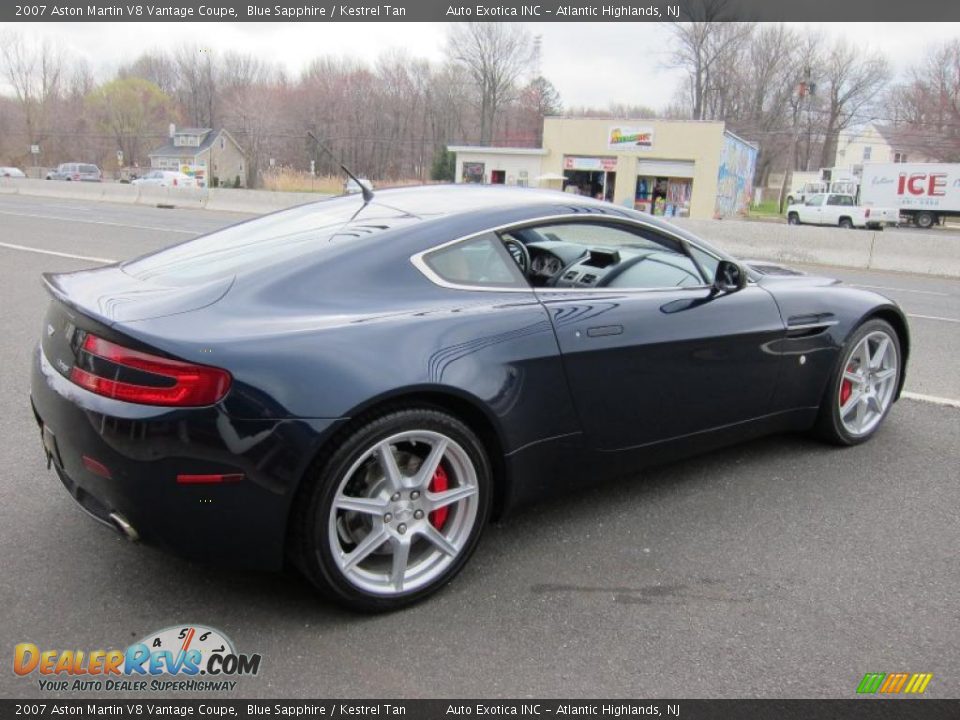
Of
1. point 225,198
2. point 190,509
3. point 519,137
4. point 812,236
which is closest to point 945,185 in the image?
point 812,236

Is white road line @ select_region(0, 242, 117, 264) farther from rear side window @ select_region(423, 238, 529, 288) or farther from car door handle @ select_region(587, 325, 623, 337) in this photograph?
car door handle @ select_region(587, 325, 623, 337)

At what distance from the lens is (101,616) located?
8.20ft

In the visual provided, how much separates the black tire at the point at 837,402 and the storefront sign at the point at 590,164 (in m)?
36.7

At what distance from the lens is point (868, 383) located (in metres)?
4.25

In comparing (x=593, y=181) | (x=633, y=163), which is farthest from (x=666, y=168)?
(x=593, y=181)

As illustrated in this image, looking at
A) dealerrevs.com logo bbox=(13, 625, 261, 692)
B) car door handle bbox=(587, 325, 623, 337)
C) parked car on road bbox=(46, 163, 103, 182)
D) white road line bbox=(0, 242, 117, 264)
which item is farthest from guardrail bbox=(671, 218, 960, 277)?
parked car on road bbox=(46, 163, 103, 182)

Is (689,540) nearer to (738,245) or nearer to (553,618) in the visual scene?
(553,618)

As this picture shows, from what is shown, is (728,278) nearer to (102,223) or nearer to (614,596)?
(614,596)

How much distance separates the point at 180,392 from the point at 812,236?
55.3 ft

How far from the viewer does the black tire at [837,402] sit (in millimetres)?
4004

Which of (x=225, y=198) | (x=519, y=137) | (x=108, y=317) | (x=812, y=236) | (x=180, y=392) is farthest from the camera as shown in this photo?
(x=519, y=137)

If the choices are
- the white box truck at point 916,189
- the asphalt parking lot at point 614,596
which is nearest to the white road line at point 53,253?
the asphalt parking lot at point 614,596

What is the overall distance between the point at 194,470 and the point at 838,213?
127 feet
